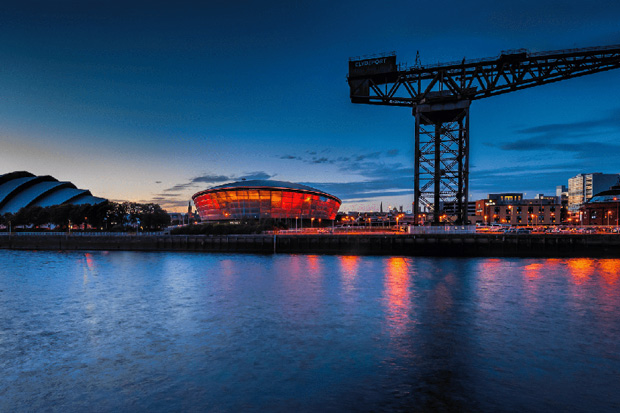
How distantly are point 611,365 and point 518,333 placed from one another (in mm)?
4016

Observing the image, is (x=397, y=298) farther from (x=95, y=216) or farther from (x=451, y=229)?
(x=95, y=216)

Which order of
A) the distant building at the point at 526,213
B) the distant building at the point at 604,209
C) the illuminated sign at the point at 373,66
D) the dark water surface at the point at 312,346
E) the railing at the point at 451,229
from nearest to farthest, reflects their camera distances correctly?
the dark water surface at the point at 312,346, the illuminated sign at the point at 373,66, the railing at the point at 451,229, the distant building at the point at 604,209, the distant building at the point at 526,213

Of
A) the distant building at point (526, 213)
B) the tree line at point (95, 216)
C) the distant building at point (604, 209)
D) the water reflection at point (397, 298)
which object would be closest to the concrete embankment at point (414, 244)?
the water reflection at point (397, 298)

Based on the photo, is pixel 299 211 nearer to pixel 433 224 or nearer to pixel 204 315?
pixel 433 224

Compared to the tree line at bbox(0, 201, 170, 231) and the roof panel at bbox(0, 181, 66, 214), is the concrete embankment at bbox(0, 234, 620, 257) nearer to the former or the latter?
the tree line at bbox(0, 201, 170, 231)

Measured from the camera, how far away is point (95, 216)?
10044 cm

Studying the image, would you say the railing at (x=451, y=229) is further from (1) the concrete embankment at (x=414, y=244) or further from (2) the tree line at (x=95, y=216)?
(2) the tree line at (x=95, y=216)

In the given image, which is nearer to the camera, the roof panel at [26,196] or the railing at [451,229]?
the railing at [451,229]

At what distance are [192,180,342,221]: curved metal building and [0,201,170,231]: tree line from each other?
16726 millimetres

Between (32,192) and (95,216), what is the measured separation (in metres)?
57.8

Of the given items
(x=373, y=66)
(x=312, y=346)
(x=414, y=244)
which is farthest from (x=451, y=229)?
(x=312, y=346)

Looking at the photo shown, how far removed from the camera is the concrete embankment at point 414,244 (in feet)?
166

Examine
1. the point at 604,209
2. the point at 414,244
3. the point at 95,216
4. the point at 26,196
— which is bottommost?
the point at 414,244

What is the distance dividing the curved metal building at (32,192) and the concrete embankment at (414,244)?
94.7m
